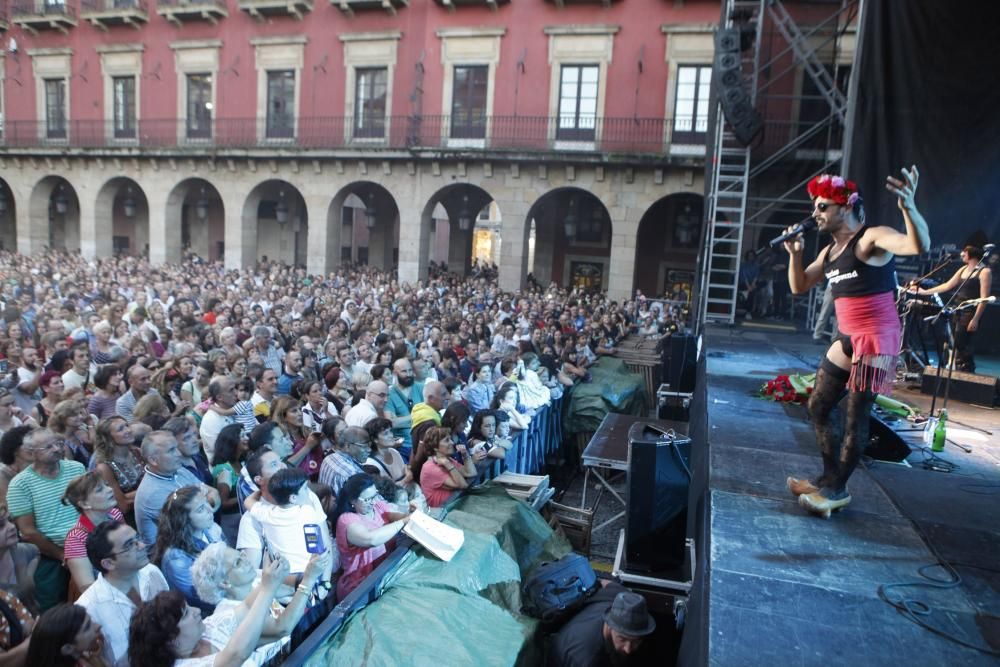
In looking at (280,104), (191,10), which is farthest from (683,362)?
(191,10)

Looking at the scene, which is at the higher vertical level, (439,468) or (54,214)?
(54,214)

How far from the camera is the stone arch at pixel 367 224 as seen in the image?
2250 cm

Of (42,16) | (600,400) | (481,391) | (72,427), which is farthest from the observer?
(42,16)

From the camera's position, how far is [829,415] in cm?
384

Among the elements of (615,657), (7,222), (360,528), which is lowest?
(615,657)

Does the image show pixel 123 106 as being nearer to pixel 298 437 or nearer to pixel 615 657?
pixel 298 437

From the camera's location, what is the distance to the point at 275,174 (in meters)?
22.3

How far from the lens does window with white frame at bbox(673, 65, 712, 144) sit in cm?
1895

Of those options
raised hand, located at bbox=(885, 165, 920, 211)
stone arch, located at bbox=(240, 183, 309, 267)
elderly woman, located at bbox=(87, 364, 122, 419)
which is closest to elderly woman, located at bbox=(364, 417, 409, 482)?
elderly woman, located at bbox=(87, 364, 122, 419)

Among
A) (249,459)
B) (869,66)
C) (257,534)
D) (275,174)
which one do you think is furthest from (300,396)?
(275,174)

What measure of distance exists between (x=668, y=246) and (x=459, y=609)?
20159 mm

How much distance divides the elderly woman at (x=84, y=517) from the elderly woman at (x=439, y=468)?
7.82 ft

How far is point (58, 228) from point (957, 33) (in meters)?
32.4

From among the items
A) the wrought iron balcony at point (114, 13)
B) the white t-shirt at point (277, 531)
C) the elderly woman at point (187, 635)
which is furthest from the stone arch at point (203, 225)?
the elderly woman at point (187, 635)
